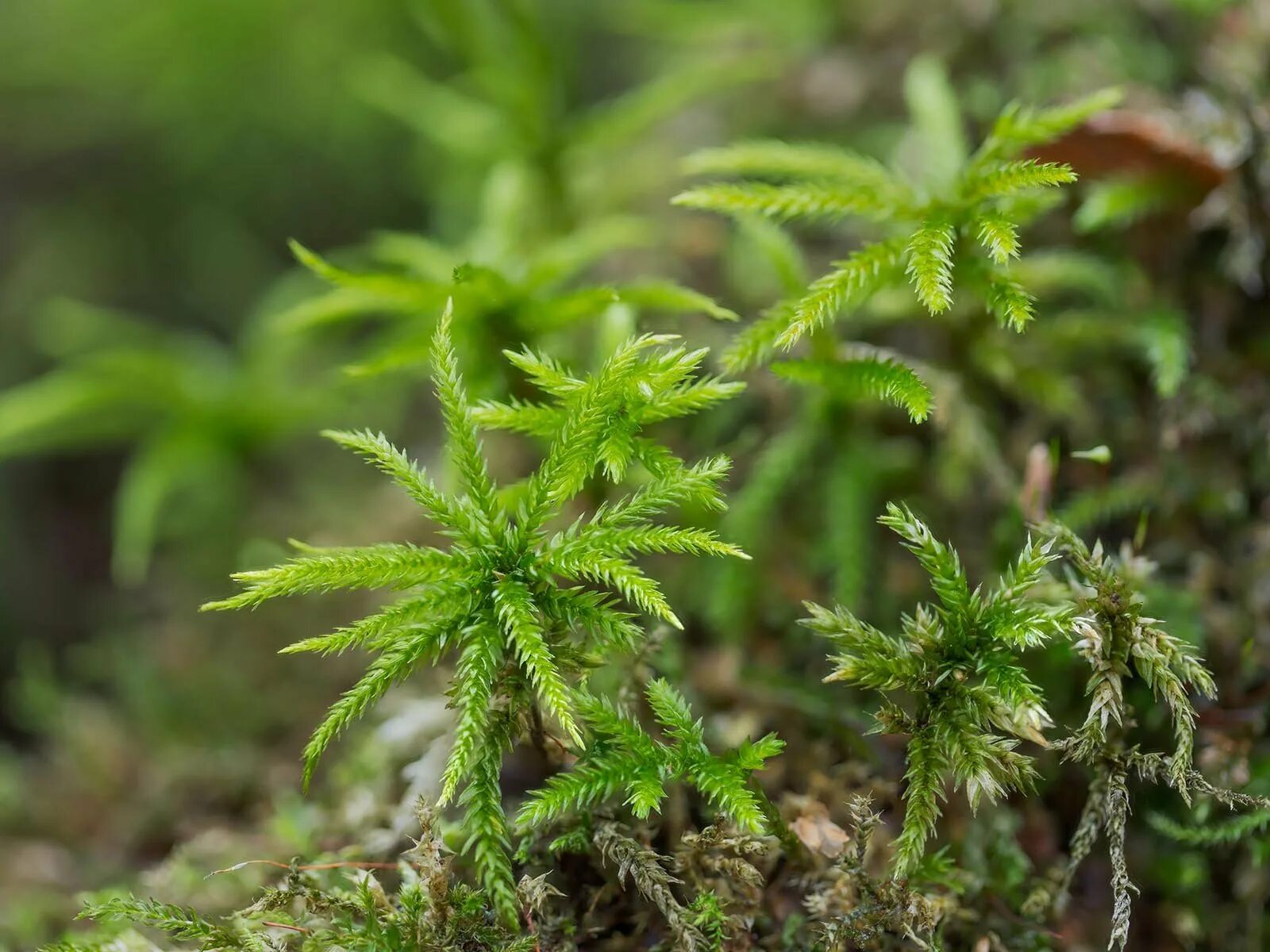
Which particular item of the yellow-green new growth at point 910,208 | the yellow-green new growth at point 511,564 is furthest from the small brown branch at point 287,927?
the yellow-green new growth at point 910,208

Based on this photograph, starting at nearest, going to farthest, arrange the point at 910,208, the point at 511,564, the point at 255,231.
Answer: the point at 511,564
the point at 910,208
the point at 255,231

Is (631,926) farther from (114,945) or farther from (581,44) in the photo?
(581,44)

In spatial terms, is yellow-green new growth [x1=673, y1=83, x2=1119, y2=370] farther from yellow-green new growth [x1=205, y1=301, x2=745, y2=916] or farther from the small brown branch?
the small brown branch

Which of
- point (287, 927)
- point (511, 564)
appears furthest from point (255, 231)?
point (287, 927)

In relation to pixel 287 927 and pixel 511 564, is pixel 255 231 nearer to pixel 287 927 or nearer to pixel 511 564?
pixel 511 564

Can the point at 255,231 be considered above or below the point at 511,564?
below

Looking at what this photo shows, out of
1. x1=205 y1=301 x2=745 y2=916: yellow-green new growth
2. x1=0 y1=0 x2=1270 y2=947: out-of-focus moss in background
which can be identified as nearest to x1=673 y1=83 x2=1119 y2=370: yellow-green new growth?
x1=205 y1=301 x2=745 y2=916: yellow-green new growth

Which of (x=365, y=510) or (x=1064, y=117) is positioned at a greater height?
(x=1064, y=117)

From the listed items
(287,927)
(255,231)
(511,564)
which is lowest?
(287,927)

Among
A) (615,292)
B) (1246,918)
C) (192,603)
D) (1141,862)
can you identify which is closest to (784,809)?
(1141,862)
